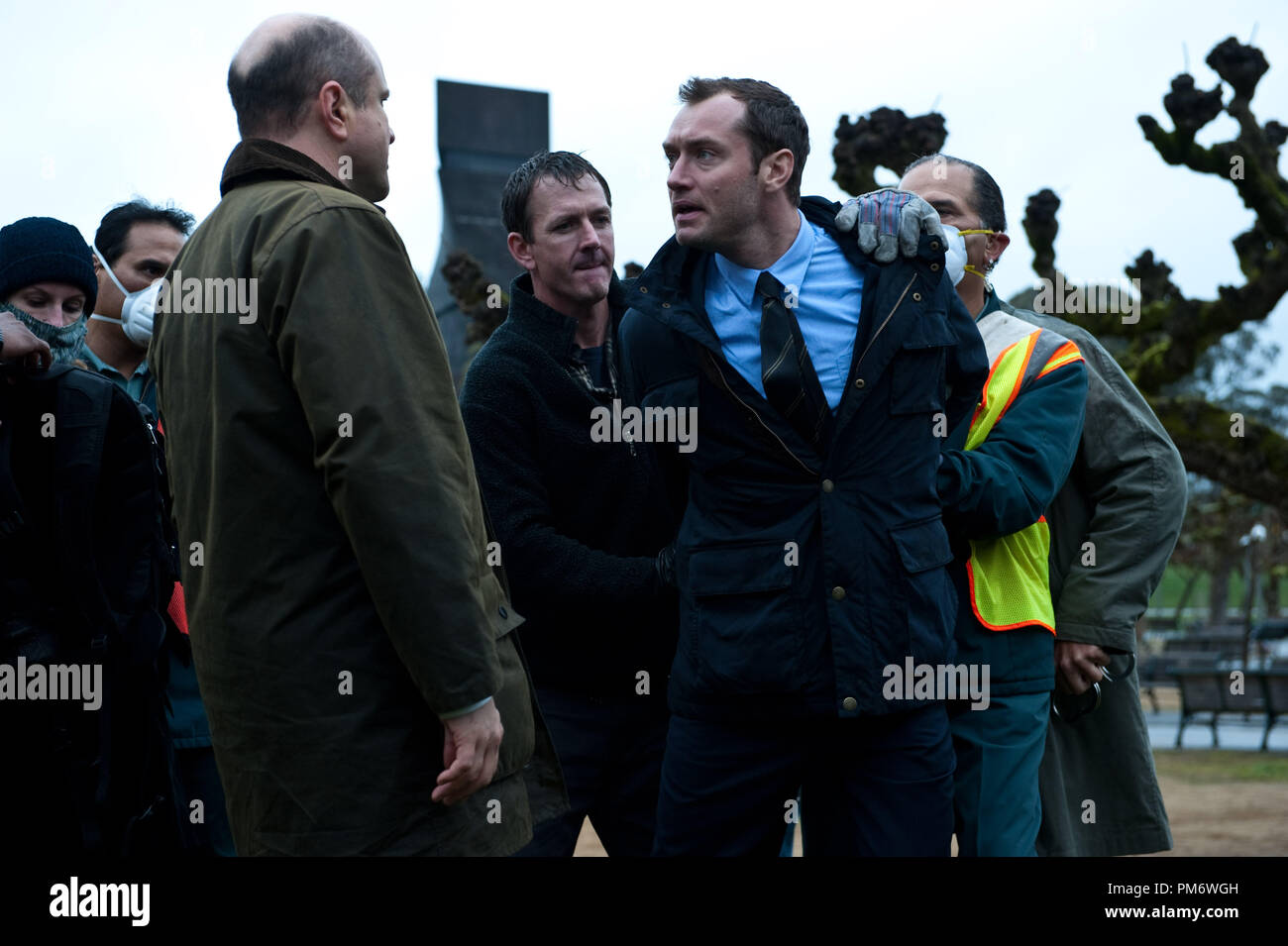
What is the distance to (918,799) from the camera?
8.77ft

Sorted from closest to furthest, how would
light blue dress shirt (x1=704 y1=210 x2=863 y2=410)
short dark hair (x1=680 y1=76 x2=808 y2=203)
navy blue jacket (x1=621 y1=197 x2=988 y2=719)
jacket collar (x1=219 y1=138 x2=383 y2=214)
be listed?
jacket collar (x1=219 y1=138 x2=383 y2=214), navy blue jacket (x1=621 y1=197 x2=988 y2=719), light blue dress shirt (x1=704 y1=210 x2=863 y2=410), short dark hair (x1=680 y1=76 x2=808 y2=203)

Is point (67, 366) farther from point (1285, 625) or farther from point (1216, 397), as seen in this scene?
point (1216, 397)

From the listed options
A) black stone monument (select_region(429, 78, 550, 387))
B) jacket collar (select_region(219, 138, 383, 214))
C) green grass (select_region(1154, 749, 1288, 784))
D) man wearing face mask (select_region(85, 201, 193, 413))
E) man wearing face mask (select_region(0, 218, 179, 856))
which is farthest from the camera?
green grass (select_region(1154, 749, 1288, 784))

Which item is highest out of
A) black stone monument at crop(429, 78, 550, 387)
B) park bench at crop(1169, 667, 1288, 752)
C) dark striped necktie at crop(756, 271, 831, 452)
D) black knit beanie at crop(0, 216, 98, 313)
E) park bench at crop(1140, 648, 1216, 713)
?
black stone monument at crop(429, 78, 550, 387)

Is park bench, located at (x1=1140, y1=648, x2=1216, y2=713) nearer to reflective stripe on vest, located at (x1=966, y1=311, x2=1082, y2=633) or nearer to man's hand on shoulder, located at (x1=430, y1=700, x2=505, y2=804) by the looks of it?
reflective stripe on vest, located at (x1=966, y1=311, x2=1082, y2=633)

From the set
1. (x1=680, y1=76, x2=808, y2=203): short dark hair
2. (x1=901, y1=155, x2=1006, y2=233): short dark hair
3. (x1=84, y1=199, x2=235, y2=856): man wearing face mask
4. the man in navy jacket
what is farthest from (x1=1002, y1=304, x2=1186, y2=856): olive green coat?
(x1=84, y1=199, x2=235, y2=856): man wearing face mask

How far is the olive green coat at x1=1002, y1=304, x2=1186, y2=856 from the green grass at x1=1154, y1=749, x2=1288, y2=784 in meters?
12.2

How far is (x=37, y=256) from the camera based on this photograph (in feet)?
11.3

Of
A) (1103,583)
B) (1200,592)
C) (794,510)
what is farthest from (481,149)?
(1200,592)

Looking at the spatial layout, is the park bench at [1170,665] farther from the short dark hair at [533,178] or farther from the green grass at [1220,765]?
the short dark hair at [533,178]

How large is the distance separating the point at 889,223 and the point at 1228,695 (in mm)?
17324

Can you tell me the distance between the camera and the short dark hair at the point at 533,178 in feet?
11.7

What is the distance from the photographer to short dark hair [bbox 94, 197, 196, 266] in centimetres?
421

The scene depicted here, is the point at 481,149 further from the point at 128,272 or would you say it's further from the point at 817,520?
the point at 817,520
